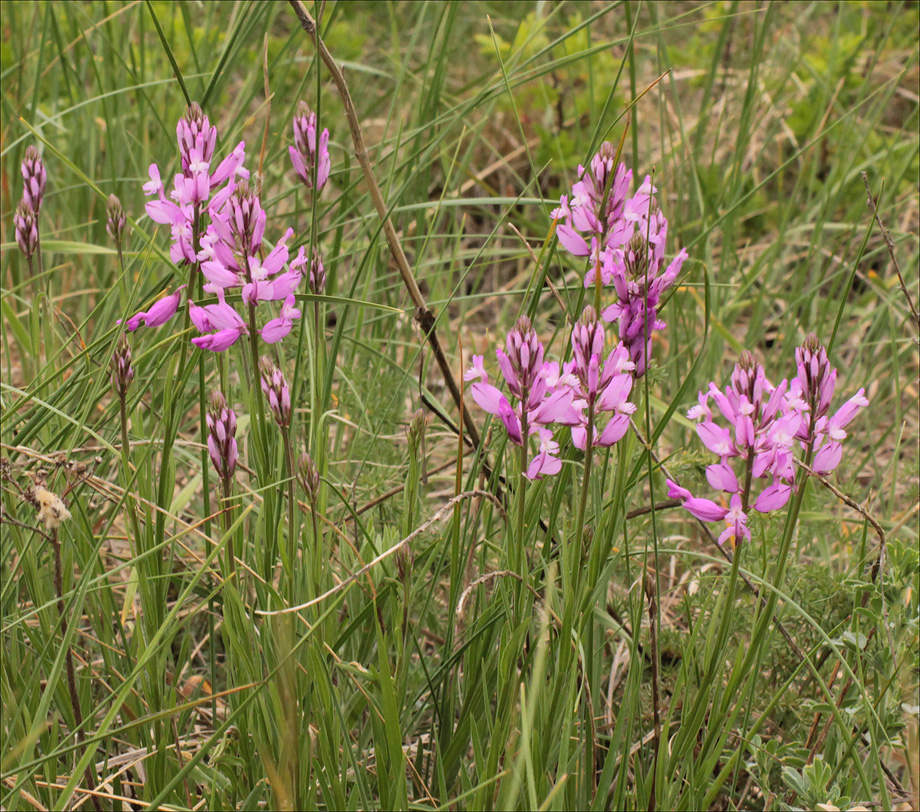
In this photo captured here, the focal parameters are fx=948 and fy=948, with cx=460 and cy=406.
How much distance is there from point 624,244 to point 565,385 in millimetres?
328

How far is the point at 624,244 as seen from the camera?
1381 mm

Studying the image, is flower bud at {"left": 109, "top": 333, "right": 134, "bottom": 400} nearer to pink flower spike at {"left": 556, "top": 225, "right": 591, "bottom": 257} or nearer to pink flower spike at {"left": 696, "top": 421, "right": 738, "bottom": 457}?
pink flower spike at {"left": 556, "top": 225, "right": 591, "bottom": 257}

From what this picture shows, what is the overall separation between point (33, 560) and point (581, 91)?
149 inches

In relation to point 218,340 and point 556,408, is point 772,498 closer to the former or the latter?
point 556,408

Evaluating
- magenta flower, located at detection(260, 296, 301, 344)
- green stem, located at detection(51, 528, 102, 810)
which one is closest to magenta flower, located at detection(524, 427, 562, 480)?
magenta flower, located at detection(260, 296, 301, 344)

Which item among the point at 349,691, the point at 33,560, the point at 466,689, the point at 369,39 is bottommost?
the point at 349,691

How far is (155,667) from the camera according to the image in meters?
1.41

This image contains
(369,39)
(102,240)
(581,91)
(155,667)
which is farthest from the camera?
(369,39)

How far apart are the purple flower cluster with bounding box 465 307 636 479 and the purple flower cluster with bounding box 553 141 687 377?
0.36 feet

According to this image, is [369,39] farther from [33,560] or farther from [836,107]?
[33,560]

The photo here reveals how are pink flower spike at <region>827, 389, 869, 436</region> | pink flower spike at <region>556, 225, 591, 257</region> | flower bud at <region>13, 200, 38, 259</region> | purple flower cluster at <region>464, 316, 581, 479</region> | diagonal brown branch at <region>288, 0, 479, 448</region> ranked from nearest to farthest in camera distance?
1. purple flower cluster at <region>464, 316, 581, 479</region>
2. pink flower spike at <region>827, 389, 869, 436</region>
3. pink flower spike at <region>556, 225, 591, 257</region>
4. diagonal brown branch at <region>288, 0, 479, 448</region>
5. flower bud at <region>13, 200, 38, 259</region>

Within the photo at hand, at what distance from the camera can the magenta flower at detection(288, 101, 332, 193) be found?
61.9 inches

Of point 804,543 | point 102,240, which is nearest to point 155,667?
point 804,543

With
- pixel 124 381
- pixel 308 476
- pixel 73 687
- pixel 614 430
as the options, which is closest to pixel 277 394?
pixel 308 476
